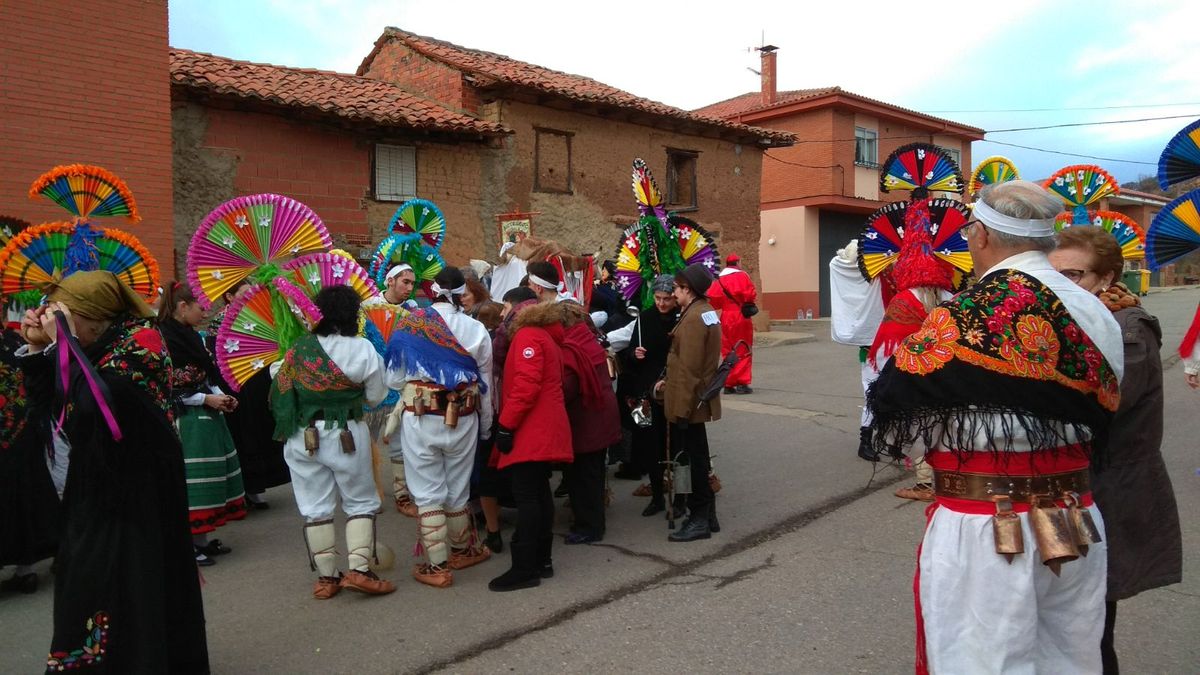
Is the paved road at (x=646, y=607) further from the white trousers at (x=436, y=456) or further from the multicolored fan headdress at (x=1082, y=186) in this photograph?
the multicolored fan headdress at (x=1082, y=186)

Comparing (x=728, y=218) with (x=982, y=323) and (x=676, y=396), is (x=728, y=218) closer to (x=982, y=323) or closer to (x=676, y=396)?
(x=676, y=396)

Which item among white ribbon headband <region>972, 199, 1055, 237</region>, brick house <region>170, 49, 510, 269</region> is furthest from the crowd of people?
brick house <region>170, 49, 510, 269</region>

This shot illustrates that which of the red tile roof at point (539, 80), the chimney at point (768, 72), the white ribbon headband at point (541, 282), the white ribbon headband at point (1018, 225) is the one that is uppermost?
the chimney at point (768, 72)

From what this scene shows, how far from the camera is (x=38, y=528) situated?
192 inches

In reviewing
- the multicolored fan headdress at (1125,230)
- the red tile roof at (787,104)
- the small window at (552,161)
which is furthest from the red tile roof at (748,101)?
the multicolored fan headdress at (1125,230)

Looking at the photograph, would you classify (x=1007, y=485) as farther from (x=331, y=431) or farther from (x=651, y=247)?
(x=651, y=247)

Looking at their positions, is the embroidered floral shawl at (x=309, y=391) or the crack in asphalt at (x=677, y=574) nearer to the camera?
the crack in asphalt at (x=677, y=574)

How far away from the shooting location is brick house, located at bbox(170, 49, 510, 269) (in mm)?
11965

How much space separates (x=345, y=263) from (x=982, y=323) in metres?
3.86

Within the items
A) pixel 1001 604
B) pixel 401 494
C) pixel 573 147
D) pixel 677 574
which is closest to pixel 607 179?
pixel 573 147

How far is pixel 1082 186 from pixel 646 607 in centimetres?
491

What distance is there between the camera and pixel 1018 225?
240 centimetres

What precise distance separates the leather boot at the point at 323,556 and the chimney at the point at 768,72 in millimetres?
24848

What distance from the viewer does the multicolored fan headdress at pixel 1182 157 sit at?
4566mm
